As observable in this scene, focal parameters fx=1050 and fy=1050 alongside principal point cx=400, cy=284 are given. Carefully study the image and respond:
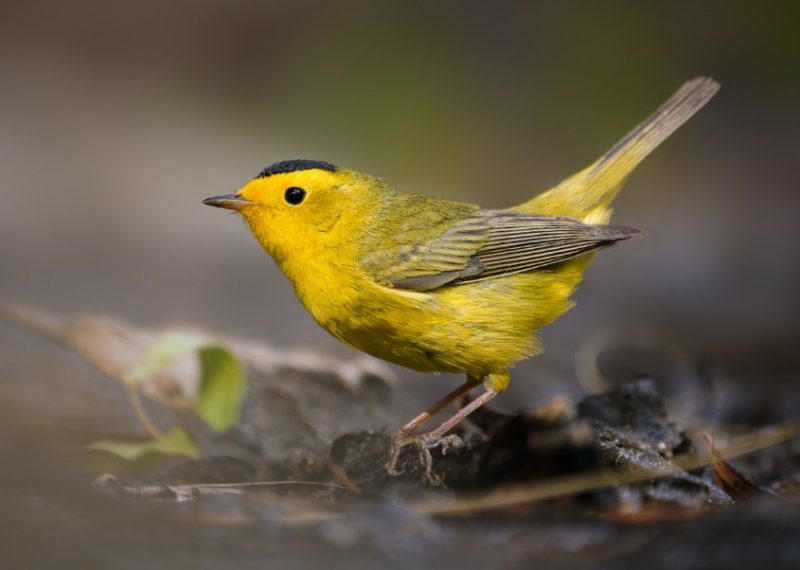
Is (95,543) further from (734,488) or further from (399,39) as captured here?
(399,39)

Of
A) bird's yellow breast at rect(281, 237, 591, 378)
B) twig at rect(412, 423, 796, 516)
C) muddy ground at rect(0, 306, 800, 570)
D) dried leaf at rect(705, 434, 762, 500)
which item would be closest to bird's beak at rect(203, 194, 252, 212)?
bird's yellow breast at rect(281, 237, 591, 378)

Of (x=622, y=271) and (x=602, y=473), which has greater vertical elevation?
(x=622, y=271)

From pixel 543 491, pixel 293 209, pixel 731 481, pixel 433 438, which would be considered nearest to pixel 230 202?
pixel 293 209

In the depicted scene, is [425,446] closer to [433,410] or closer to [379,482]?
[379,482]

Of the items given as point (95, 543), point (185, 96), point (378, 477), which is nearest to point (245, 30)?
point (185, 96)

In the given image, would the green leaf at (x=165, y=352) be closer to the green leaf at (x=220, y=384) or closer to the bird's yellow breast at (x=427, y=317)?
the green leaf at (x=220, y=384)

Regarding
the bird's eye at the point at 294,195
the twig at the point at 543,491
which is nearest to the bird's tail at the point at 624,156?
the bird's eye at the point at 294,195

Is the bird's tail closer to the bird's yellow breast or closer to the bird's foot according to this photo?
the bird's yellow breast
